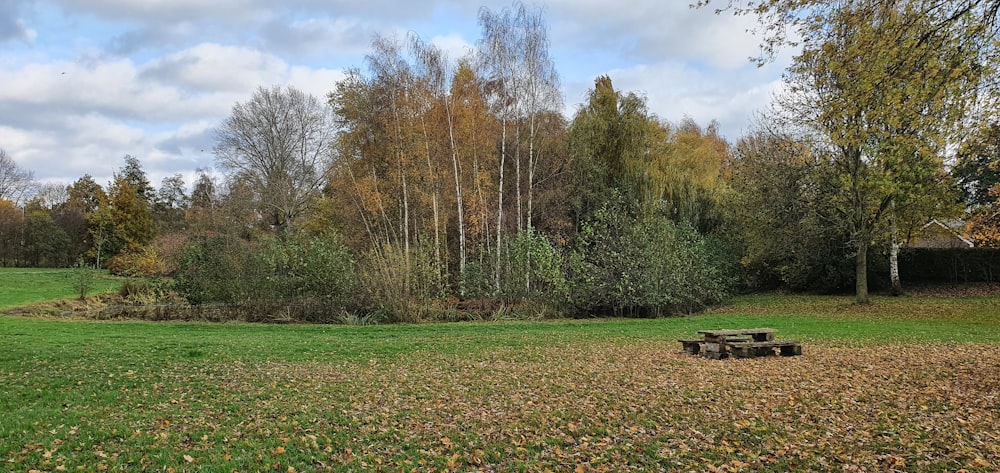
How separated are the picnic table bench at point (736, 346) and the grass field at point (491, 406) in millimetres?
387

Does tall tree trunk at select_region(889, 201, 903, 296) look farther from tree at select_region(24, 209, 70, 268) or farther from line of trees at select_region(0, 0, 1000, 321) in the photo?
tree at select_region(24, 209, 70, 268)

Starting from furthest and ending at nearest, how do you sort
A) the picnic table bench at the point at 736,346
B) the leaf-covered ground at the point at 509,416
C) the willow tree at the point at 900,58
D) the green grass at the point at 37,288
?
1. the green grass at the point at 37,288
2. the picnic table bench at the point at 736,346
3. the willow tree at the point at 900,58
4. the leaf-covered ground at the point at 509,416

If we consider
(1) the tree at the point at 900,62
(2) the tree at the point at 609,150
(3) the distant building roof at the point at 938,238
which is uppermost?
(2) the tree at the point at 609,150

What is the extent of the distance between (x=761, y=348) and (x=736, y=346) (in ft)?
1.61

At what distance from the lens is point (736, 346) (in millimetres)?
9453

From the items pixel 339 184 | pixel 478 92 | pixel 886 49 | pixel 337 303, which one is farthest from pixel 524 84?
pixel 886 49

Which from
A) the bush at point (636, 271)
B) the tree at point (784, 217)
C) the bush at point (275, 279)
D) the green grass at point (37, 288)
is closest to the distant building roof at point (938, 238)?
the tree at point (784, 217)

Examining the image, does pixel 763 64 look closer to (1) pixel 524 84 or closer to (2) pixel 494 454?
(2) pixel 494 454

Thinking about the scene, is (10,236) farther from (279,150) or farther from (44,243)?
(279,150)

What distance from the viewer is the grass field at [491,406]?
456 cm

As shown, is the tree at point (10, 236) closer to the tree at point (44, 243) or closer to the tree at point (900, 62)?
the tree at point (44, 243)

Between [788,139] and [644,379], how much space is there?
50.2 ft

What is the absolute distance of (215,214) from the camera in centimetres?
2798

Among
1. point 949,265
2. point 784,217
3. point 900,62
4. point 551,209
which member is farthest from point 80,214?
point 949,265
